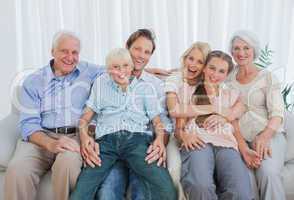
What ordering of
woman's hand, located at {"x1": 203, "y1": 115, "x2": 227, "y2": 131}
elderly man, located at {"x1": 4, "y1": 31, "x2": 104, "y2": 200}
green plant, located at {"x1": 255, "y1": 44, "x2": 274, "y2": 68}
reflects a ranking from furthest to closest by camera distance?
green plant, located at {"x1": 255, "y1": 44, "x2": 274, "y2": 68} → woman's hand, located at {"x1": 203, "y1": 115, "x2": 227, "y2": 131} → elderly man, located at {"x1": 4, "y1": 31, "x2": 104, "y2": 200}

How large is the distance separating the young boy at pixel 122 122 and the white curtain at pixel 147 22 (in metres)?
1.13

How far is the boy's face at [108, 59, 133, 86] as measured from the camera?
2.20 meters

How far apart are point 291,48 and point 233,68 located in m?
1.36

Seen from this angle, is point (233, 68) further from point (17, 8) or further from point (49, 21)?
point (17, 8)

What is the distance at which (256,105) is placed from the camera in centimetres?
236

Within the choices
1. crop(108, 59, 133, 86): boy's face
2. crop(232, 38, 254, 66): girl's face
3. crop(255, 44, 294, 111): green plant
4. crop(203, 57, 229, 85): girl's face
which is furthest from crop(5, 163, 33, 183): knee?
crop(255, 44, 294, 111): green plant

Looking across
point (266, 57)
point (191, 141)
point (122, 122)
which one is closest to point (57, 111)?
point (122, 122)

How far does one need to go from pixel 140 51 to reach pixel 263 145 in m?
0.82

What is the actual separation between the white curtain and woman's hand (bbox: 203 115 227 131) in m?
1.21

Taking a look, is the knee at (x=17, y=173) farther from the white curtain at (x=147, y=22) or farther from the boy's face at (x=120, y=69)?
the white curtain at (x=147, y=22)

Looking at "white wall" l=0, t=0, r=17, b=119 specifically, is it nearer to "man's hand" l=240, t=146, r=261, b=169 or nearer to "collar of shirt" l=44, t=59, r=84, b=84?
"collar of shirt" l=44, t=59, r=84, b=84

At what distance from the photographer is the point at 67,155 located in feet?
6.66

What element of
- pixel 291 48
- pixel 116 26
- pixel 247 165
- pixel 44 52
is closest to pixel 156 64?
pixel 116 26

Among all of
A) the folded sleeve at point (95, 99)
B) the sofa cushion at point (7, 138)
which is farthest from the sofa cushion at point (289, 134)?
the sofa cushion at point (7, 138)
